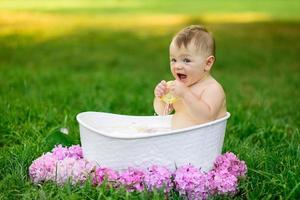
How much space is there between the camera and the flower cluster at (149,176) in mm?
2629

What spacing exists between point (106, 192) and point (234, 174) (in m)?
0.63

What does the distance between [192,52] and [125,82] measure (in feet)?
9.73

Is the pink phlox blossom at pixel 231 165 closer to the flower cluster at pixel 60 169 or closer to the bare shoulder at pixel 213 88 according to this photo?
the bare shoulder at pixel 213 88

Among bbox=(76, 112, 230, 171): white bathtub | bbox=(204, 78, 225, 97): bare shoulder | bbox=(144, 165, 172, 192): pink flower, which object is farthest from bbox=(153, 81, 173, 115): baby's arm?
bbox=(144, 165, 172, 192): pink flower

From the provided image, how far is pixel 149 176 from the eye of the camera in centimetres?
263

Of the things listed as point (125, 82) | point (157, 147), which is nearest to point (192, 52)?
point (157, 147)

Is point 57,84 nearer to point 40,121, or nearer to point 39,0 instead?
point 40,121

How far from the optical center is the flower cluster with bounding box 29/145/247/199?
8.63 ft

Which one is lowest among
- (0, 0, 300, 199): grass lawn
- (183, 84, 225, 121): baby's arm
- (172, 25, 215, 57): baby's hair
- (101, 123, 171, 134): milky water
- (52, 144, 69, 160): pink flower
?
(0, 0, 300, 199): grass lawn

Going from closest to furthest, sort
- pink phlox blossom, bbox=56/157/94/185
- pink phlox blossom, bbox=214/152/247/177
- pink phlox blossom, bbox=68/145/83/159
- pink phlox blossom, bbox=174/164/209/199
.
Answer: pink phlox blossom, bbox=174/164/209/199, pink phlox blossom, bbox=56/157/94/185, pink phlox blossom, bbox=214/152/247/177, pink phlox blossom, bbox=68/145/83/159

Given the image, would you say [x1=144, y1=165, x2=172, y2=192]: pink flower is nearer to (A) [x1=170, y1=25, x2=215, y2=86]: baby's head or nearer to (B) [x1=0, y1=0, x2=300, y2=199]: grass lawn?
(B) [x1=0, y1=0, x2=300, y2=199]: grass lawn

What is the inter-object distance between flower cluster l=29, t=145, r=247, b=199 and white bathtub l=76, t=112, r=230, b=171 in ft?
0.12

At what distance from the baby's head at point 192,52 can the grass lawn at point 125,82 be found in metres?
0.55

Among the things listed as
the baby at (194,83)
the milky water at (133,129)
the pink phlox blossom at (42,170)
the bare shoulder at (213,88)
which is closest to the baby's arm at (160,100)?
the baby at (194,83)
